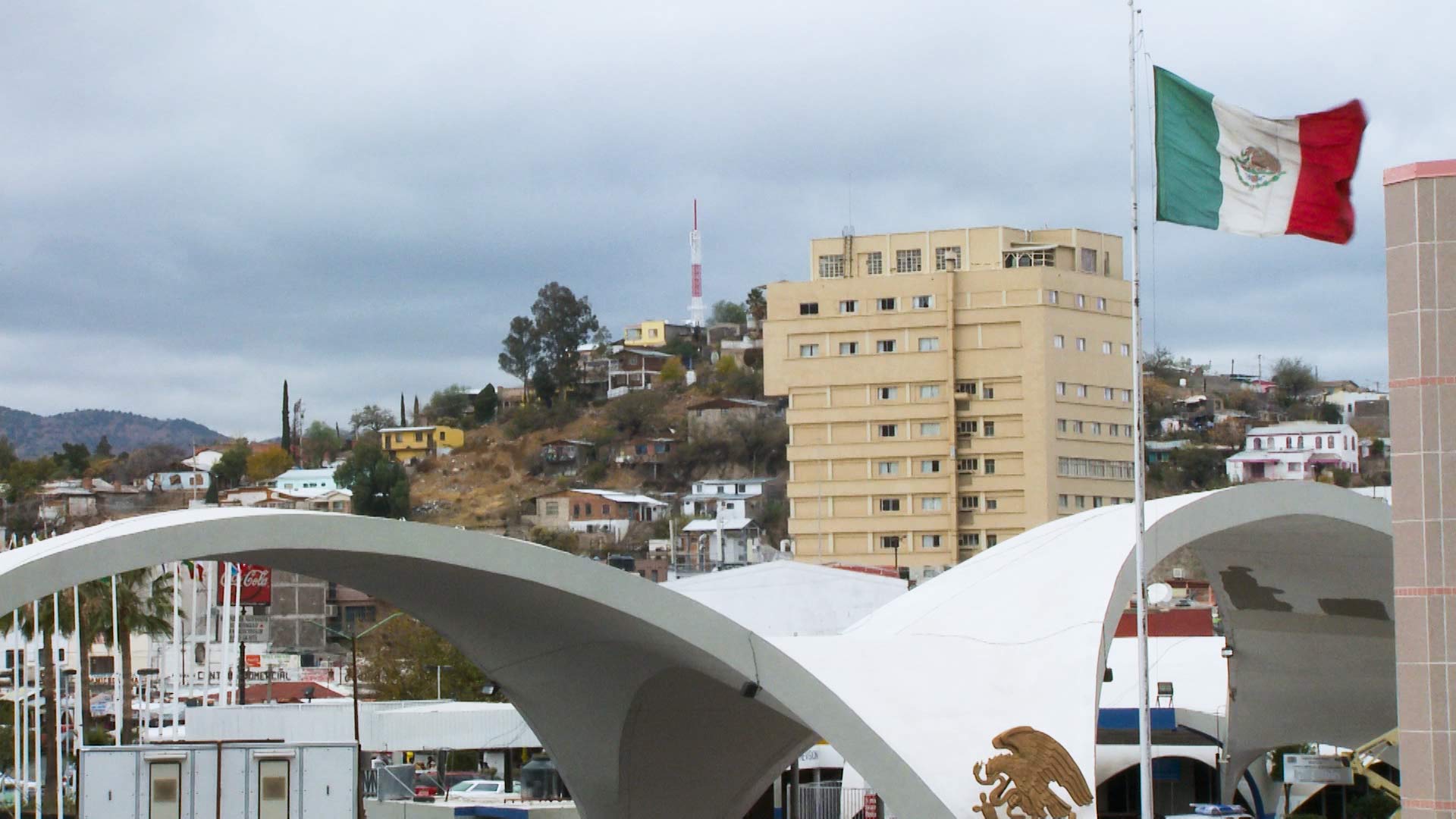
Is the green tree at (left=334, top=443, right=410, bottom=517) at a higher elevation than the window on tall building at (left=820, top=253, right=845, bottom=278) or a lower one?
lower

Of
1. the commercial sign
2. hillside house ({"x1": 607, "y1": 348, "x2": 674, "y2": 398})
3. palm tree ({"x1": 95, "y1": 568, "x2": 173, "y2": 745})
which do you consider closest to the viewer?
the commercial sign

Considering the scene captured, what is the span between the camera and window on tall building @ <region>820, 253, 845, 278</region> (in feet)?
328

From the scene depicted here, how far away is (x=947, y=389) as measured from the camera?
9612 centimetres

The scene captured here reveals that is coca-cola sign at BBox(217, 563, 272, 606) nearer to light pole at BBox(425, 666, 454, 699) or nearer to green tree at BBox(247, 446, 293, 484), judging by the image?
light pole at BBox(425, 666, 454, 699)

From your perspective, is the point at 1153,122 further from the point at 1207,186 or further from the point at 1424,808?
the point at 1424,808

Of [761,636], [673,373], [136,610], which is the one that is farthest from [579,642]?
[673,373]

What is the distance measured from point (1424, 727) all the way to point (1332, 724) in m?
21.7

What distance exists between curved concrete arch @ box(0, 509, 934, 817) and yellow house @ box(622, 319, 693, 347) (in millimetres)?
135621

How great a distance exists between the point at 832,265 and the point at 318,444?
72.5m

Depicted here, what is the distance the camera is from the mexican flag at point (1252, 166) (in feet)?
63.1

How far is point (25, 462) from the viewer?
13888 cm

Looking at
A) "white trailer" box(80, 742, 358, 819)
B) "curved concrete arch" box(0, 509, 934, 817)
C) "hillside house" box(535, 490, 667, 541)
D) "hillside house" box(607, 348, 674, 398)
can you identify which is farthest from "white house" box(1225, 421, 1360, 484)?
"white trailer" box(80, 742, 358, 819)

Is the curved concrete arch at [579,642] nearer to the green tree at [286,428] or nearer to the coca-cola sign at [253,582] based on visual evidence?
the coca-cola sign at [253,582]

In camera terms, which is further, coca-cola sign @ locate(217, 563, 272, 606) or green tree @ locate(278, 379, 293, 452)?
green tree @ locate(278, 379, 293, 452)
